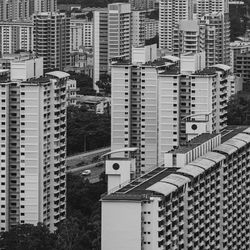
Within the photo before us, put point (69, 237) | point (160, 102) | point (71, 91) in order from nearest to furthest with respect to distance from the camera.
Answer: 1. point (69, 237)
2. point (160, 102)
3. point (71, 91)

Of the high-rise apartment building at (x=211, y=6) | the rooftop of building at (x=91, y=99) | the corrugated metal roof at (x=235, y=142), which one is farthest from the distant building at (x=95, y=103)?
the corrugated metal roof at (x=235, y=142)

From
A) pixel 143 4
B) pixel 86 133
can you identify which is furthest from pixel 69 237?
pixel 143 4

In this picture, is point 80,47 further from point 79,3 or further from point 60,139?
point 60,139

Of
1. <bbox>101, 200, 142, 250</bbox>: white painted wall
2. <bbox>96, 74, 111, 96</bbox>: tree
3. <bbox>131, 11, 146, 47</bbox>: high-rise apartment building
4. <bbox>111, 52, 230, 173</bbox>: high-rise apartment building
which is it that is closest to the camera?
<bbox>101, 200, 142, 250</bbox>: white painted wall

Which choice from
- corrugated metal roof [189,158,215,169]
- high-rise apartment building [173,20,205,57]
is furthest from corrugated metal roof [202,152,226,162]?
high-rise apartment building [173,20,205,57]

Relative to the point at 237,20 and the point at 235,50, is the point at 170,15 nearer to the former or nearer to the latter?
the point at 235,50

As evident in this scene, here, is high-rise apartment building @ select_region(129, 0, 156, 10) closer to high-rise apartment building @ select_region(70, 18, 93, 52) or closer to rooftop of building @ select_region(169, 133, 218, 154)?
high-rise apartment building @ select_region(70, 18, 93, 52)
